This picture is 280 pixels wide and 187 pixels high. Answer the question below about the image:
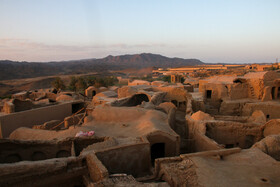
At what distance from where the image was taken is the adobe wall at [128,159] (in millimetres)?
6707

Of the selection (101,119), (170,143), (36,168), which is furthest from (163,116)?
(36,168)

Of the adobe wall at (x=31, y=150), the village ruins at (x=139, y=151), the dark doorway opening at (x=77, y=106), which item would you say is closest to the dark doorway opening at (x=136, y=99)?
the village ruins at (x=139, y=151)

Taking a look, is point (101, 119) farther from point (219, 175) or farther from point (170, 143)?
point (219, 175)

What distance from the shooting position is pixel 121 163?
23.1 ft

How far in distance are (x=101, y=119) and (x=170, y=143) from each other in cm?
465

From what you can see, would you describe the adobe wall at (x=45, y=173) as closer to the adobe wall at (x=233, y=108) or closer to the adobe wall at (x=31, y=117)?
the adobe wall at (x=31, y=117)

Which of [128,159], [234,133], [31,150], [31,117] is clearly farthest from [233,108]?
[31,117]

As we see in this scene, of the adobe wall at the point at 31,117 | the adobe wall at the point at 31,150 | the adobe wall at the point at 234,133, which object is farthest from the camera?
the adobe wall at the point at 31,117

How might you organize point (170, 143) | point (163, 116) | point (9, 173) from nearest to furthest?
point (9, 173)
point (170, 143)
point (163, 116)

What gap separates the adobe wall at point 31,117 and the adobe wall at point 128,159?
29.7ft

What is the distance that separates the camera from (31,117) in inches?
549

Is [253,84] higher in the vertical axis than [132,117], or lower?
higher

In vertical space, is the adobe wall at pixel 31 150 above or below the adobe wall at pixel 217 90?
below

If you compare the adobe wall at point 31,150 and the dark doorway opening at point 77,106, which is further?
the dark doorway opening at point 77,106
